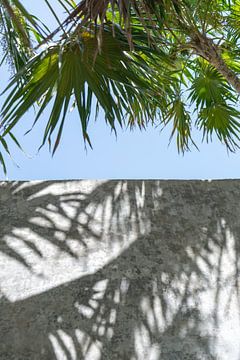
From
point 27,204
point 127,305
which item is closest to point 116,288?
point 127,305

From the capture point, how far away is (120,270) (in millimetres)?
1380

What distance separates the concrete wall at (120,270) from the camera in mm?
1231

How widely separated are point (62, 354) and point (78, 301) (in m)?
0.16

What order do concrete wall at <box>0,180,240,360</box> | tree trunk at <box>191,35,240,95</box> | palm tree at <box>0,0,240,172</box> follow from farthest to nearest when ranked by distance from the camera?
1. tree trunk at <box>191,35,240,95</box>
2. palm tree at <box>0,0,240,172</box>
3. concrete wall at <box>0,180,240,360</box>

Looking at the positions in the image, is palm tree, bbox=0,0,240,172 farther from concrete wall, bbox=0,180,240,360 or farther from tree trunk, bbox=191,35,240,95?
concrete wall, bbox=0,180,240,360

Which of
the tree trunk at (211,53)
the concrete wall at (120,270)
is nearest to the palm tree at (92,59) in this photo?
the tree trunk at (211,53)

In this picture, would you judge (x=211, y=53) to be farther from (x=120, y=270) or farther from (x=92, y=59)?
(x=120, y=270)

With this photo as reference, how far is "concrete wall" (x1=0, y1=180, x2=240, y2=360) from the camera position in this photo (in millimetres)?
1231

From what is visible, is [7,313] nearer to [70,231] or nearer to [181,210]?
[70,231]

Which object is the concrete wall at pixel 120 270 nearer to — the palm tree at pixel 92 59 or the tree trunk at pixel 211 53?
the palm tree at pixel 92 59

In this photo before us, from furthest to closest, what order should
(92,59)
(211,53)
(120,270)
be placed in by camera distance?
(211,53), (92,59), (120,270)

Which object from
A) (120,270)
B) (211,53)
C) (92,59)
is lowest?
(120,270)

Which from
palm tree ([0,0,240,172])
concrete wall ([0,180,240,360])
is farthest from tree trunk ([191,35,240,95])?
concrete wall ([0,180,240,360])

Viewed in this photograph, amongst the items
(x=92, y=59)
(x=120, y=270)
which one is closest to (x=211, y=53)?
(x=92, y=59)
